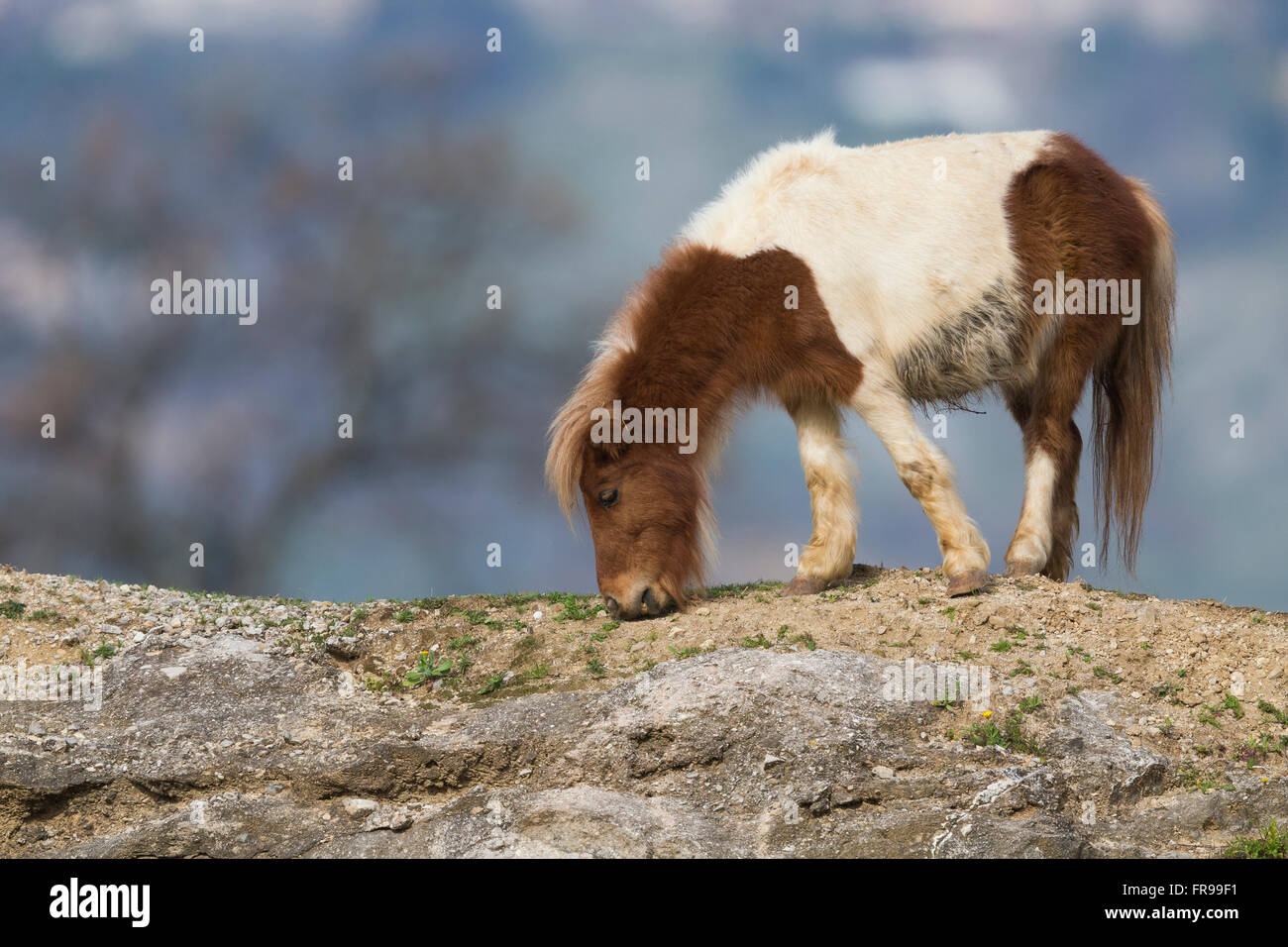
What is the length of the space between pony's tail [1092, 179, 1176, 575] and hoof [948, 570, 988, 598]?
232cm

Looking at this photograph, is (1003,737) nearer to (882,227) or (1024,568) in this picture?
(1024,568)

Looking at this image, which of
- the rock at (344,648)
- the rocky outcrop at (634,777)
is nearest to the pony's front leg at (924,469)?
the rocky outcrop at (634,777)

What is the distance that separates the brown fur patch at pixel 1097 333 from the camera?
31.4 ft

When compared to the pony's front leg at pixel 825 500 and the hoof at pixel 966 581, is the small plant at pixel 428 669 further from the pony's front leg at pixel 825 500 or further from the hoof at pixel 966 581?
the hoof at pixel 966 581

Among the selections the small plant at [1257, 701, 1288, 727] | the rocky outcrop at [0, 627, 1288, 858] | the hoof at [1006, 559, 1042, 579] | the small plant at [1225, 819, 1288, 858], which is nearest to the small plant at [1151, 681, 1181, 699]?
the rocky outcrop at [0, 627, 1288, 858]

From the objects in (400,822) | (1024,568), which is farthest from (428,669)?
(1024,568)

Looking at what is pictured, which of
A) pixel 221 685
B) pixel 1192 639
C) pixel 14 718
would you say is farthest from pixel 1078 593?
pixel 14 718

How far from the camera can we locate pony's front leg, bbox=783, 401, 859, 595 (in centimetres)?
955

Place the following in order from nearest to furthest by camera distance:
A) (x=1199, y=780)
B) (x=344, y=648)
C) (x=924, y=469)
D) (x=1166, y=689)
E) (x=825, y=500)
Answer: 1. (x=1199, y=780)
2. (x=1166, y=689)
3. (x=344, y=648)
4. (x=924, y=469)
5. (x=825, y=500)

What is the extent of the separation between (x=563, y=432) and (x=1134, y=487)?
507 cm

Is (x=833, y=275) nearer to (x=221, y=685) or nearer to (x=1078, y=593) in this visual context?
(x=1078, y=593)

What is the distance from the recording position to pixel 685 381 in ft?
30.0

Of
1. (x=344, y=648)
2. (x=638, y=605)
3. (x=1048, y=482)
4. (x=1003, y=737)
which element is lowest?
(x=1003, y=737)

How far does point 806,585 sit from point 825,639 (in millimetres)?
1583
